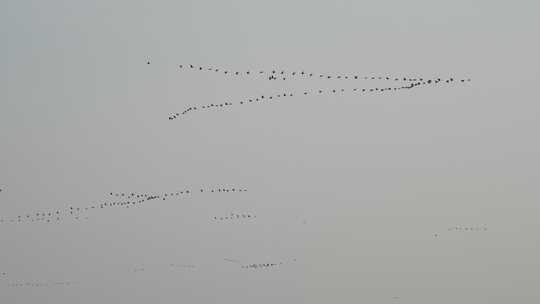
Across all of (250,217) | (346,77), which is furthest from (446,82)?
(250,217)

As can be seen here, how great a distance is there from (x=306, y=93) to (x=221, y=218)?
0.56 m

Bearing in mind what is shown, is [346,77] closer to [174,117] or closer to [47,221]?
[174,117]

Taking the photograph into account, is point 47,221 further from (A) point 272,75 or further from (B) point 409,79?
(B) point 409,79

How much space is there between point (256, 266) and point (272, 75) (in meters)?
0.70

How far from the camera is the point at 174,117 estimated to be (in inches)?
77.1

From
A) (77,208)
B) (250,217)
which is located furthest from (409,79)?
(77,208)

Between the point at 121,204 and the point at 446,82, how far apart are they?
1.25 m

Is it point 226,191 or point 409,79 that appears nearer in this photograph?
point 409,79

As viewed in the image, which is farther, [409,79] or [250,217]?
[250,217]

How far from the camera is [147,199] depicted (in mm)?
2002

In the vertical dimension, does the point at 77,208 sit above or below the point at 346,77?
below

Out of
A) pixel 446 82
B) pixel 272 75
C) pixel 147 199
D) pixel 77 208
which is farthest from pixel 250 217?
pixel 446 82

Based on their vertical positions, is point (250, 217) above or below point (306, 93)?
below

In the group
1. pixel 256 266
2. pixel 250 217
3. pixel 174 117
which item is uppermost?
pixel 174 117
